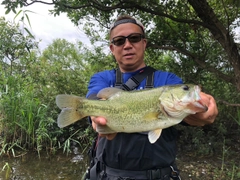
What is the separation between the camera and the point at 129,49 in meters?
2.52

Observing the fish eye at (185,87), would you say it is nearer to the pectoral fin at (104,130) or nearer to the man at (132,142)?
the man at (132,142)

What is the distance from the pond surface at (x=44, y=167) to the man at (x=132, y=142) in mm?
2979

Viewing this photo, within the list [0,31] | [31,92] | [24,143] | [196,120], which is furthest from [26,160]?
[196,120]

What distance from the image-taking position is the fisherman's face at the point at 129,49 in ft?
8.25

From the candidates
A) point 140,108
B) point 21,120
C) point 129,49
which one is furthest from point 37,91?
point 140,108

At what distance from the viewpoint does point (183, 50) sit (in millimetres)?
5340

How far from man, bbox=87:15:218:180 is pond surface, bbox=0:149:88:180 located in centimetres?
298

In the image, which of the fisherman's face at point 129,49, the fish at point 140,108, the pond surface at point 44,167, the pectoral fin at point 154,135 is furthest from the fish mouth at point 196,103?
the pond surface at point 44,167

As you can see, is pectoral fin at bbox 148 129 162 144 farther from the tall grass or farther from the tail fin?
the tall grass

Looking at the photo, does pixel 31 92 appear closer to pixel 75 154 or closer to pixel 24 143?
pixel 24 143

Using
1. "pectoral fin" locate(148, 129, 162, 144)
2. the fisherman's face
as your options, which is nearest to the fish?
"pectoral fin" locate(148, 129, 162, 144)

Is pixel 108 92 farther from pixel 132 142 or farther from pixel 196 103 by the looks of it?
pixel 196 103

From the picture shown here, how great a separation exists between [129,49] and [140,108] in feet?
2.40

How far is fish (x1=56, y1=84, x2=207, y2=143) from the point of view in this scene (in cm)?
191
